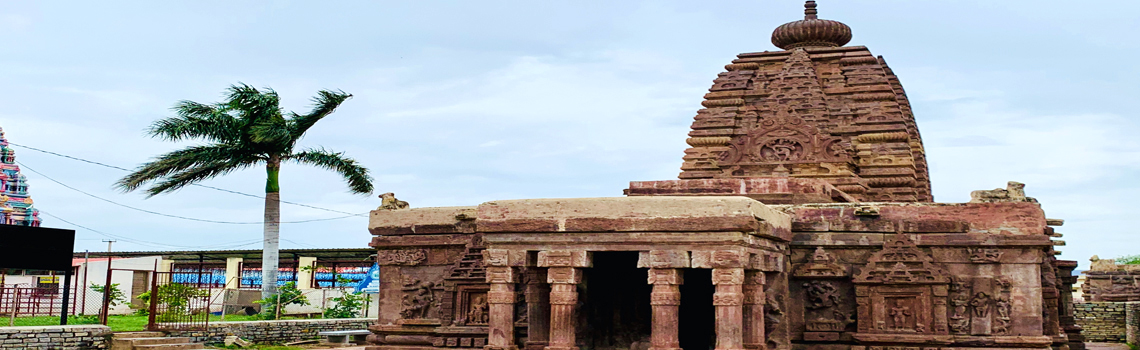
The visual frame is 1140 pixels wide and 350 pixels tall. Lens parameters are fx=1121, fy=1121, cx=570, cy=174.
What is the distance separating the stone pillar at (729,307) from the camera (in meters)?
13.2

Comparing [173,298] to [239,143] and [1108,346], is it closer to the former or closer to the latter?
[239,143]

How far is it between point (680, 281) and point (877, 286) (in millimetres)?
3569

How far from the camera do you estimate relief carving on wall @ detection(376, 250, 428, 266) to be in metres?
17.5

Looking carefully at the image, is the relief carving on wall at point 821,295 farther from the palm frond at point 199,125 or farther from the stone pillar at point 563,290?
the palm frond at point 199,125

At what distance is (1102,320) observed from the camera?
33.3 metres

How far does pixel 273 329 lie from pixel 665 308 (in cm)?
1538

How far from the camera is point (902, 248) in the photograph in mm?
15633

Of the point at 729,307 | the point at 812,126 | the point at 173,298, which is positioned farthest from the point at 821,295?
the point at 173,298

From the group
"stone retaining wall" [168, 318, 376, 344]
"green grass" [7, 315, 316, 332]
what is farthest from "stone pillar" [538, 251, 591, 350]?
"stone retaining wall" [168, 318, 376, 344]

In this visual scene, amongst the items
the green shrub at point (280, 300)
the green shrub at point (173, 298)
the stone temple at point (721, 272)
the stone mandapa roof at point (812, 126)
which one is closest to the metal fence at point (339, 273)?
the green shrub at point (280, 300)

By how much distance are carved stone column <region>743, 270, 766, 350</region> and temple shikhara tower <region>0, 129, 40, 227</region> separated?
103ft

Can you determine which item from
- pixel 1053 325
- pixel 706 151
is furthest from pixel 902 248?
pixel 706 151

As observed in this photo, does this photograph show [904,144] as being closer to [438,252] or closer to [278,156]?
[438,252]

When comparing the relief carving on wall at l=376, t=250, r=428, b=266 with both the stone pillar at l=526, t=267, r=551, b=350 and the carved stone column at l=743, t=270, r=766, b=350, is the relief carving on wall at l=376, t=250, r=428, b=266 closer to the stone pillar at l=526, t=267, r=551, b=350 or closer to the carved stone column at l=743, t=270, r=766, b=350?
the stone pillar at l=526, t=267, r=551, b=350
